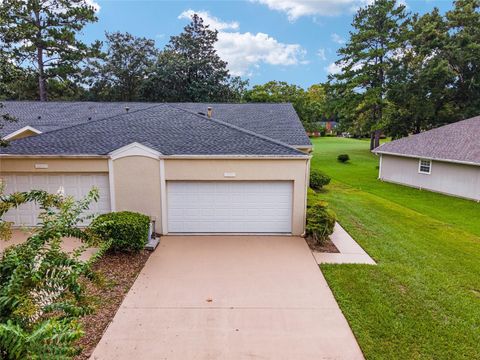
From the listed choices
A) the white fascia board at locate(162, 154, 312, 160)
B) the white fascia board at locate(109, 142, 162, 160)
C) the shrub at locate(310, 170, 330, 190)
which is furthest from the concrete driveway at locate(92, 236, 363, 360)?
the shrub at locate(310, 170, 330, 190)

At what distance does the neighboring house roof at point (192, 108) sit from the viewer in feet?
56.9

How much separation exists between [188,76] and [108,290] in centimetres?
3325

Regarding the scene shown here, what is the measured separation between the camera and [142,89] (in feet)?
122

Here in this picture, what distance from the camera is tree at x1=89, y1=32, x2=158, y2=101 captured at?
39.3 meters

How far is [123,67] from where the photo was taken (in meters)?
40.1

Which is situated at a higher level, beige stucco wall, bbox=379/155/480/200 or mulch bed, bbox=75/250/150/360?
beige stucco wall, bbox=379/155/480/200

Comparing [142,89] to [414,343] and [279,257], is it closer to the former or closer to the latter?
[279,257]

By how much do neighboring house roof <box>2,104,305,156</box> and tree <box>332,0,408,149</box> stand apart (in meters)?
27.3

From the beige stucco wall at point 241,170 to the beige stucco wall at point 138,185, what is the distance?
54 cm

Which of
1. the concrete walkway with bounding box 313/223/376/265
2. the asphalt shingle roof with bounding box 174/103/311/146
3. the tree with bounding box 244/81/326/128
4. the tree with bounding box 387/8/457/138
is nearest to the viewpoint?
the concrete walkway with bounding box 313/223/376/265

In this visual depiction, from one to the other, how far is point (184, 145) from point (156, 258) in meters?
4.01

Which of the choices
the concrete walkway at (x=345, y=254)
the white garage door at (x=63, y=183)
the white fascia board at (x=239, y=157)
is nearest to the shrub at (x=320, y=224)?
the concrete walkway at (x=345, y=254)

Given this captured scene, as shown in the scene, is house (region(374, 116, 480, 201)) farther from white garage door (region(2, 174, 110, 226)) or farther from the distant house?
the distant house

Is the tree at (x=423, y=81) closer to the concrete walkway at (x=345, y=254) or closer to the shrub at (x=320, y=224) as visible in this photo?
the concrete walkway at (x=345, y=254)
